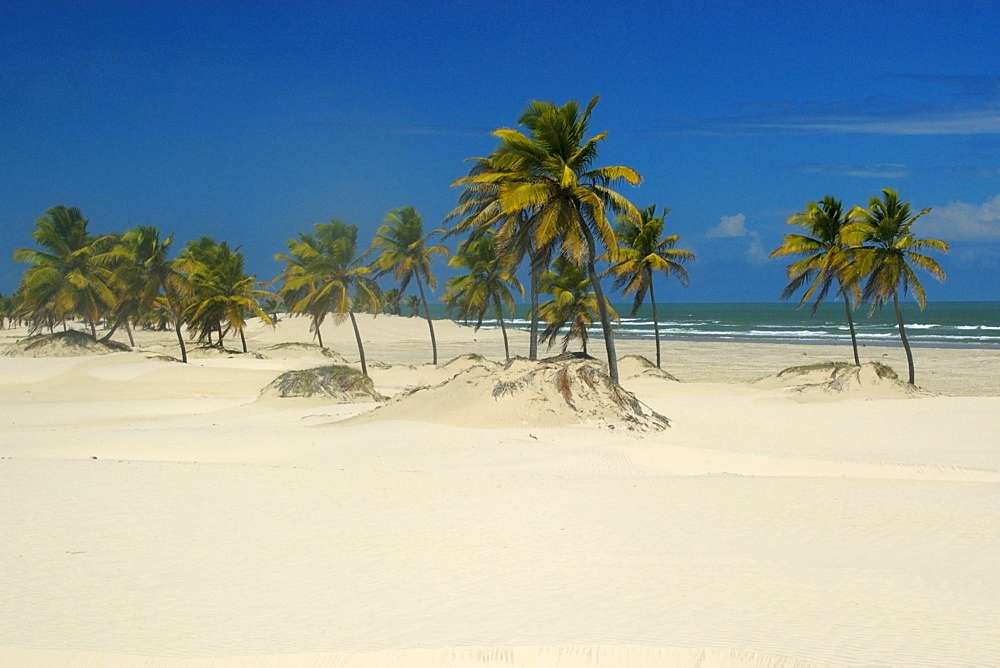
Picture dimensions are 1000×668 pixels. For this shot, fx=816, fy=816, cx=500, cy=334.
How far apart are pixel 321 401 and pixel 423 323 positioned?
59181 millimetres

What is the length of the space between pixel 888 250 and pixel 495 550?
74.3ft

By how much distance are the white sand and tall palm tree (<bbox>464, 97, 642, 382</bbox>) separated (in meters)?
5.66

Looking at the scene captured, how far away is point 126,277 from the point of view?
36438mm

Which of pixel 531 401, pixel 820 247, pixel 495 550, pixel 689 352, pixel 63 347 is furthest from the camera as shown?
pixel 689 352

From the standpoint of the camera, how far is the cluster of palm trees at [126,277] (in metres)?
Result: 36.1

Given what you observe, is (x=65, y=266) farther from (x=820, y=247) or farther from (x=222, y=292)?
(x=820, y=247)

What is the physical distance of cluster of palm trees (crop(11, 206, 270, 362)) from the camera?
36094 mm

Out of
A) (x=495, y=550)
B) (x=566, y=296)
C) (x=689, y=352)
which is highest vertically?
(x=566, y=296)

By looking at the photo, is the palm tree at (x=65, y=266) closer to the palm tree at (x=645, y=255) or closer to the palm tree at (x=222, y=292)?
the palm tree at (x=222, y=292)

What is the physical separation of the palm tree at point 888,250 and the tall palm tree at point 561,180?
10272mm

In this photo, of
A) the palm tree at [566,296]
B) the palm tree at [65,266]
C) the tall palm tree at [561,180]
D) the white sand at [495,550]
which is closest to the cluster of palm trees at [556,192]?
the tall palm tree at [561,180]

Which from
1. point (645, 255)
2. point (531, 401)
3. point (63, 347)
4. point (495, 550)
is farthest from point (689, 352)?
point (495, 550)

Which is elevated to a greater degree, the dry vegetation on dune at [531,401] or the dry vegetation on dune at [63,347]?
the dry vegetation on dune at [63,347]

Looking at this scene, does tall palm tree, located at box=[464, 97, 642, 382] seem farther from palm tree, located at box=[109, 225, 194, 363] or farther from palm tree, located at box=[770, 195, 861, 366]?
palm tree, located at box=[109, 225, 194, 363]
